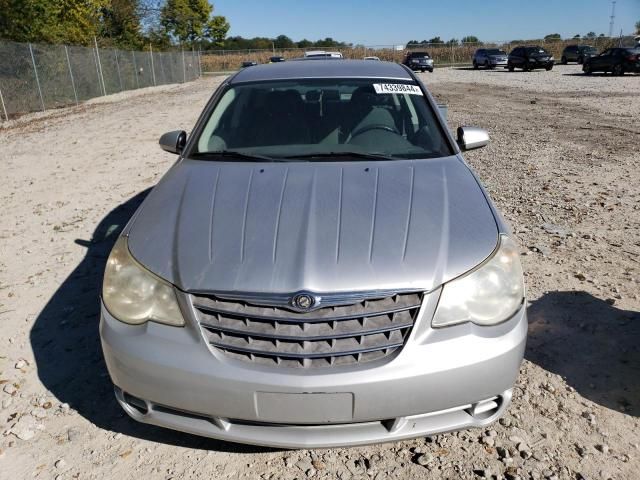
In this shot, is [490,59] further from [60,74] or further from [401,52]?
[60,74]

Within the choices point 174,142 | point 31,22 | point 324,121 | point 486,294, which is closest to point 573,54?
point 31,22

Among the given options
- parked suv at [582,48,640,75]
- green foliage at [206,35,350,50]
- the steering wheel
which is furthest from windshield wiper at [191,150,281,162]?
green foliage at [206,35,350,50]

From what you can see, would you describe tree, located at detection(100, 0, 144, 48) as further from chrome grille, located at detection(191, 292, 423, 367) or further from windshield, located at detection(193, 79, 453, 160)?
chrome grille, located at detection(191, 292, 423, 367)

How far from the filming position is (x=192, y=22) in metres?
62.6

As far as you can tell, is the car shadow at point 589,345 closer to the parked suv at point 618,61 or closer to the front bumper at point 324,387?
the front bumper at point 324,387

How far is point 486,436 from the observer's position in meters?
2.33

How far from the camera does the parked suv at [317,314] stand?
183 cm

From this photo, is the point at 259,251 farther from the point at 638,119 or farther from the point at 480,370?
the point at 638,119

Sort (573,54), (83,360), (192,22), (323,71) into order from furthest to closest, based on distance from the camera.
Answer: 1. (192,22)
2. (573,54)
3. (323,71)
4. (83,360)

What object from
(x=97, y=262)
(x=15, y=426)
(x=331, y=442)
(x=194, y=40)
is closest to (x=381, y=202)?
(x=331, y=442)

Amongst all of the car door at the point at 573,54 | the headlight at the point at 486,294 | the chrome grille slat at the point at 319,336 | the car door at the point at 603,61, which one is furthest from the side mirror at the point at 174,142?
the car door at the point at 573,54

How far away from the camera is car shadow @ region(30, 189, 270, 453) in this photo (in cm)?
238

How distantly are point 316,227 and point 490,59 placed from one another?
130 ft

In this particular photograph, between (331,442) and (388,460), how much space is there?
1.52ft
